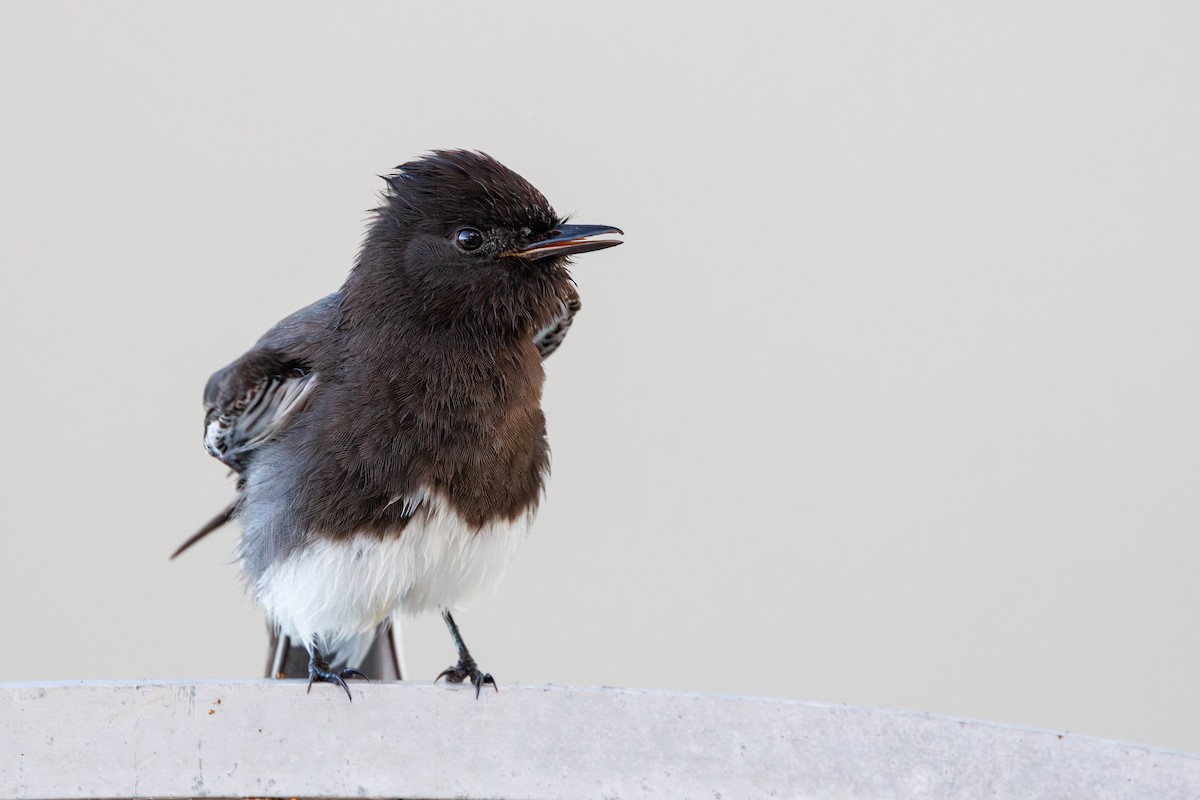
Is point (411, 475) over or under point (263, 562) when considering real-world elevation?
over

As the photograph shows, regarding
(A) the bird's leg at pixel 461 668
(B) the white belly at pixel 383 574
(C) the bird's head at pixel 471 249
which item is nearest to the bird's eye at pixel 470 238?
(C) the bird's head at pixel 471 249

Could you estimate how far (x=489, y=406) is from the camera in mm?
2729

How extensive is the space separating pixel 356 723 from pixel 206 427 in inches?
45.9

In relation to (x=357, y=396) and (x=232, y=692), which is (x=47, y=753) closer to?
(x=232, y=692)

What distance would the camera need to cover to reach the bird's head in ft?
8.71

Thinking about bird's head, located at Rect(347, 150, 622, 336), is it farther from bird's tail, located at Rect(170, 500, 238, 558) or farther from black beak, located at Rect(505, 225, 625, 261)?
bird's tail, located at Rect(170, 500, 238, 558)

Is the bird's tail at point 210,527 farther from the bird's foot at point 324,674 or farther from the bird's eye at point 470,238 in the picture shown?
the bird's eye at point 470,238

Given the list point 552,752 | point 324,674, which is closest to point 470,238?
point 324,674

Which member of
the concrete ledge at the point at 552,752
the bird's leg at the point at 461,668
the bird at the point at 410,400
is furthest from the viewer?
the bird's leg at the point at 461,668

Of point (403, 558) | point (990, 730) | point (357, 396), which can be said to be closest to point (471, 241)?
point (357, 396)

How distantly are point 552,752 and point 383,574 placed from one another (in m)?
0.77

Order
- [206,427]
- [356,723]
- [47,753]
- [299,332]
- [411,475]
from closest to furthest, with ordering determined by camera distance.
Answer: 1. [47,753]
2. [356,723]
3. [411,475]
4. [299,332]
5. [206,427]

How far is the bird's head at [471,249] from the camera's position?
2.66 meters

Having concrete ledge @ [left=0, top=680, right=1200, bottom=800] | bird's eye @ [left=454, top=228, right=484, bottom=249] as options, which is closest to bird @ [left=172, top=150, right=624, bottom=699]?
bird's eye @ [left=454, top=228, right=484, bottom=249]
